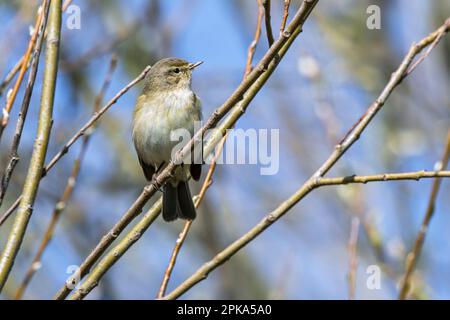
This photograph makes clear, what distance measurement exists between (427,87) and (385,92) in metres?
5.19

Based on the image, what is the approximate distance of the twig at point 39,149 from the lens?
7.55 feet

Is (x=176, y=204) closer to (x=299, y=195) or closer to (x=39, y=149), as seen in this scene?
(x=299, y=195)

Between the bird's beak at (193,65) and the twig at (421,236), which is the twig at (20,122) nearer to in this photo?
Answer: the twig at (421,236)

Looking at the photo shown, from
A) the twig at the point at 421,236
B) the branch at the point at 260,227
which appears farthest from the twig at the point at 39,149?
the twig at the point at 421,236

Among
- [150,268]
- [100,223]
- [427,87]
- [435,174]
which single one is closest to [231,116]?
[435,174]

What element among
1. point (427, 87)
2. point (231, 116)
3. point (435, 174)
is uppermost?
point (427, 87)

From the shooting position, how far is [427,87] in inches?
301

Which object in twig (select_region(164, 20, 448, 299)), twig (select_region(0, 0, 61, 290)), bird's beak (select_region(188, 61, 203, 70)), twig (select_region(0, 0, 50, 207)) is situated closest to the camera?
twig (select_region(0, 0, 61, 290))

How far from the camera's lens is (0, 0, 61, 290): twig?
230 centimetres

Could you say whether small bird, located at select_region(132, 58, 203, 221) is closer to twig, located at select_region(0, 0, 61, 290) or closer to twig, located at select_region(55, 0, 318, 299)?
twig, located at select_region(55, 0, 318, 299)

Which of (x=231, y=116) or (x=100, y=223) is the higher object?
(x=100, y=223)

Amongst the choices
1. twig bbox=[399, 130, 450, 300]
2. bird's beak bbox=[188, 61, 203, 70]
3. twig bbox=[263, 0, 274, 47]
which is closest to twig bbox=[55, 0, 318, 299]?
twig bbox=[263, 0, 274, 47]

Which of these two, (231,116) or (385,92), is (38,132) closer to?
(231,116)

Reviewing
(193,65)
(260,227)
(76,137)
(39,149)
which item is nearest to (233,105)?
(260,227)
